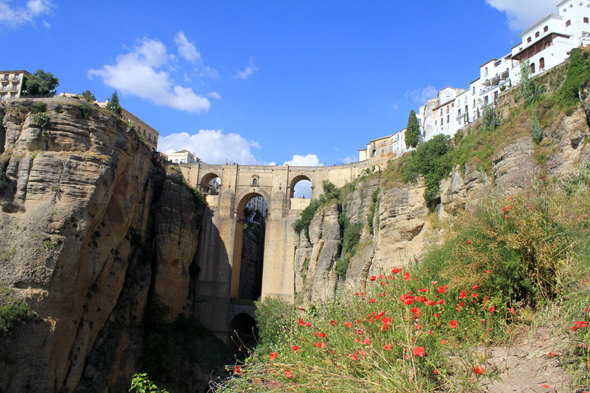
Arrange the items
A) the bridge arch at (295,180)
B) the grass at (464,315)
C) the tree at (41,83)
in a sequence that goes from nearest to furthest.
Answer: the grass at (464,315) → the tree at (41,83) → the bridge arch at (295,180)

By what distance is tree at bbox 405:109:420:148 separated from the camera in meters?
31.4

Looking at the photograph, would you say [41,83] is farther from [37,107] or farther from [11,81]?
[11,81]

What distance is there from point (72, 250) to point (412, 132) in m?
24.5

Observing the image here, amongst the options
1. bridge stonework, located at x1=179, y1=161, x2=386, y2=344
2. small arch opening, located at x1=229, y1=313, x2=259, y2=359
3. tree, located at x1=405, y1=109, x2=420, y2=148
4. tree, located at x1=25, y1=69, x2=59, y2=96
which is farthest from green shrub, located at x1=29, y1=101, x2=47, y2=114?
tree, located at x1=405, y1=109, x2=420, y2=148

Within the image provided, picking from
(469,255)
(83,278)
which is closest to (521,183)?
(469,255)

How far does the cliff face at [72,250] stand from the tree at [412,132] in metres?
19.1

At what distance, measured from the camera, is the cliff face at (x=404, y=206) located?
514 inches

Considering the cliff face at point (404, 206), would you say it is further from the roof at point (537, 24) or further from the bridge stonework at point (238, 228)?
the roof at point (537, 24)

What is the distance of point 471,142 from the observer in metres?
17.8

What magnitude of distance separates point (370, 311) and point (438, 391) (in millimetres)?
1839

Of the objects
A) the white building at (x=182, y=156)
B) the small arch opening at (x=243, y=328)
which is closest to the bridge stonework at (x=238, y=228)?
the small arch opening at (x=243, y=328)

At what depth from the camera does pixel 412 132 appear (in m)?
32.5

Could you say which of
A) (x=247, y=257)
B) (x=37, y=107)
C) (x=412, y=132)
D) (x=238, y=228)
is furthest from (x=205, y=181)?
(x=412, y=132)

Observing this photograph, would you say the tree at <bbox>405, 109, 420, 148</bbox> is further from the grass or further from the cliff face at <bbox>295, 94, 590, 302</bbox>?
the grass
